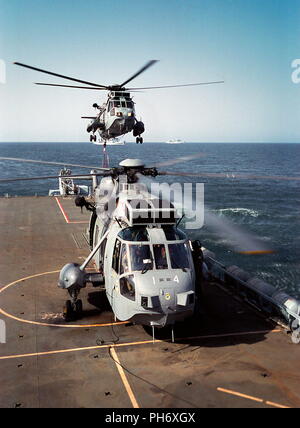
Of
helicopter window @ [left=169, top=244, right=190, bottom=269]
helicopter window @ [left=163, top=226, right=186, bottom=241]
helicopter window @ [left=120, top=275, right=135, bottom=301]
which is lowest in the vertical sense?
helicopter window @ [left=120, top=275, right=135, bottom=301]

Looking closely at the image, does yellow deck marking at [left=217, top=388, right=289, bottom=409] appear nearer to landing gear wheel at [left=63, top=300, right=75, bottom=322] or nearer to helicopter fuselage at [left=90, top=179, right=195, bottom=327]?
helicopter fuselage at [left=90, top=179, right=195, bottom=327]

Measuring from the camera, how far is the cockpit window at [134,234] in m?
12.1

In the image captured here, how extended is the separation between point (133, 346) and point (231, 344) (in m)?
3.14

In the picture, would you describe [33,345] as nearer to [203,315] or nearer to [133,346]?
[133,346]

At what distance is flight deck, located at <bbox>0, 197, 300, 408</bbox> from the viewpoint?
9414mm

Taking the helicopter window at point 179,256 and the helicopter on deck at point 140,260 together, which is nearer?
the helicopter on deck at point 140,260

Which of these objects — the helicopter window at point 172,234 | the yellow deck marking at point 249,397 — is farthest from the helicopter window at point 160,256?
the yellow deck marking at point 249,397

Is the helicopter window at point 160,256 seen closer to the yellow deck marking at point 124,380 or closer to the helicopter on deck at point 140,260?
the helicopter on deck at point 140,260

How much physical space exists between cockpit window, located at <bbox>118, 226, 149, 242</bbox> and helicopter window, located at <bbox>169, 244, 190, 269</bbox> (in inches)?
35.6

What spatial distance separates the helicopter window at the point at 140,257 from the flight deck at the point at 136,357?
256 cm

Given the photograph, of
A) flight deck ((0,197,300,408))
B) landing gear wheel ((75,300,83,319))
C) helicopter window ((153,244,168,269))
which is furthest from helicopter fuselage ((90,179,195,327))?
landing gear wheel ((75,300,83,319))

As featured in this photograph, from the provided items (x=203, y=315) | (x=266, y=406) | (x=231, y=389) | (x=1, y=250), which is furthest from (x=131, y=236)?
(x=1, y=250)

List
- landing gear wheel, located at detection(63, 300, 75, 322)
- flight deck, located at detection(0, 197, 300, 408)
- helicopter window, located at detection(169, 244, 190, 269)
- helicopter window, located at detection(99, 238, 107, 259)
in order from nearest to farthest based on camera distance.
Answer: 1. flight deck, located at detection(0, 197, 300, 408)
2. helicopter window, located at detection(169, 244, 190, 269)
3. landing gear wheel, located at detection(63, 300, 75, 322)
4. helicopter window, located at detection(99, 238, 107, 259)
